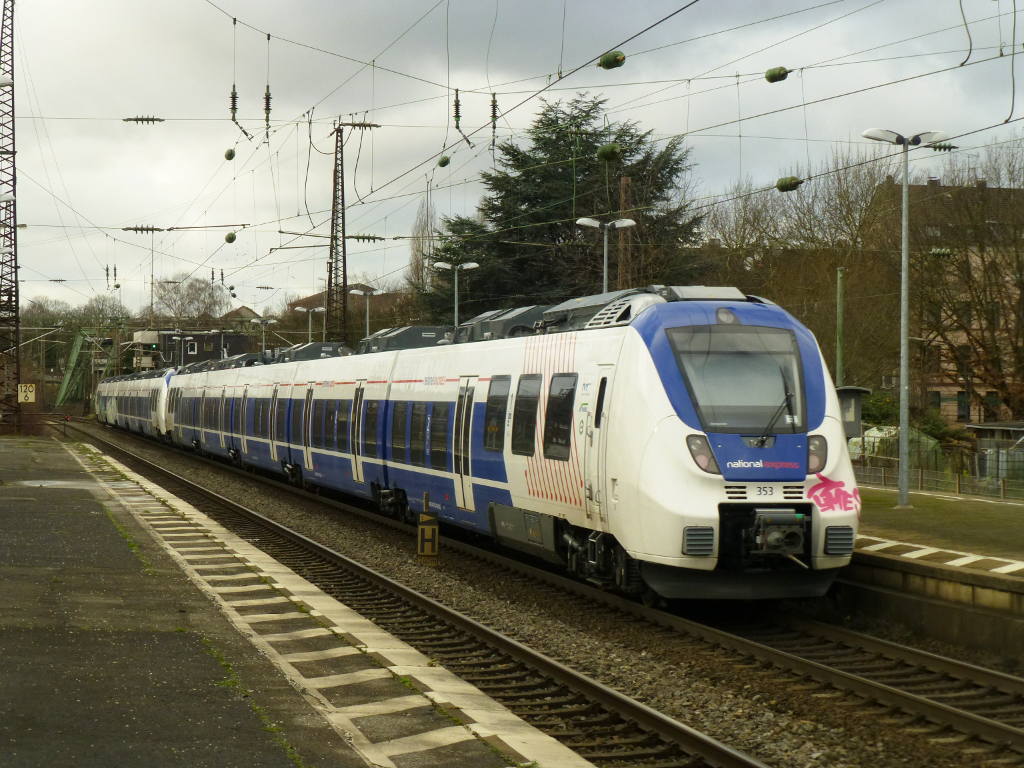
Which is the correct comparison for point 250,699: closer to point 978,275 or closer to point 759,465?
point 759,465

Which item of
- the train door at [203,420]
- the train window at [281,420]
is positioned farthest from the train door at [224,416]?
the train window at [281,420]

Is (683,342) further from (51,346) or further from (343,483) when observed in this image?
(51,346)

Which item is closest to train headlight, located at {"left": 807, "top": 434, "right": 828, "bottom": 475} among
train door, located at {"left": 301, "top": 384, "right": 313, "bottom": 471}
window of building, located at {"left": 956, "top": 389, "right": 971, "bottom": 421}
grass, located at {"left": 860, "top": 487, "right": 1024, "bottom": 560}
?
grass, located at {"left": 860, "top": 487, "right": 1024, "bottom": 560}

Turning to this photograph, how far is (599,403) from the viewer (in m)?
12.2

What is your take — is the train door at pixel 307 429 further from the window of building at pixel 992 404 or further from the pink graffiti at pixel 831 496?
the window of building at pixel 992 404

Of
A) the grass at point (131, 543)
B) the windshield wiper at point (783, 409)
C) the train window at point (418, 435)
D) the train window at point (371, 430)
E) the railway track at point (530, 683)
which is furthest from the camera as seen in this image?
the train window at point (371, 430)

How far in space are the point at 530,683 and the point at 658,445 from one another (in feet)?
8.80

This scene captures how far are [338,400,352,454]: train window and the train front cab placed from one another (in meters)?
12.2

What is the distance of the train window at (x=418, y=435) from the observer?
18.4 meters

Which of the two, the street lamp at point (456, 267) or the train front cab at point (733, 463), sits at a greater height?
the street lamp at point (456, 267)

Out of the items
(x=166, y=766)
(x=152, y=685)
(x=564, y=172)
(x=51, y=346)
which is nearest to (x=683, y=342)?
(x=152, y=685)

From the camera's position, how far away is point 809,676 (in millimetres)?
9617

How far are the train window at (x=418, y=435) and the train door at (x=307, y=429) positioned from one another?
25.0 feet

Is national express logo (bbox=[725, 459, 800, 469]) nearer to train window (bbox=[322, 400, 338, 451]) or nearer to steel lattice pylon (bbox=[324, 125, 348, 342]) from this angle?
train window (bbox=[322, 400, 338, 451])
